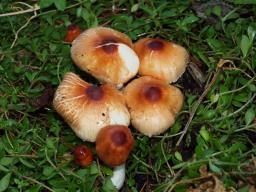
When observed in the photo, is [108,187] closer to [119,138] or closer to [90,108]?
[119,138]

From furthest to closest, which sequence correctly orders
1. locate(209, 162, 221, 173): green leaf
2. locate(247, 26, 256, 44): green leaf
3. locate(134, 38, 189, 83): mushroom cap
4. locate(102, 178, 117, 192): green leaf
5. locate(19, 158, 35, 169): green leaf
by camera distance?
locate(247, 26, 256, 44): green leaf < locate(134, 38, 189, 83): mushroom cap < locate(19, 158, 35, 169): green leaf < locate(102, 178, 117, 192): green leaf < locate(209, 162, 221, 173): green leaf

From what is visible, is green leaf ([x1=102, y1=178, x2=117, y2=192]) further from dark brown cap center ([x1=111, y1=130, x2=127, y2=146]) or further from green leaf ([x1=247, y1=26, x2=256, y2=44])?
green leaf ([x1=247, y1=26, x2=256, y2=44])

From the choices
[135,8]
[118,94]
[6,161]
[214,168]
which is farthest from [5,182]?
[135,8]

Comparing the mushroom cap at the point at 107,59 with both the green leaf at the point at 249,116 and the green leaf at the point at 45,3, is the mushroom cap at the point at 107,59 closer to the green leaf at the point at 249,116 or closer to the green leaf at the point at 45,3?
the green leaf at the point at 45,3

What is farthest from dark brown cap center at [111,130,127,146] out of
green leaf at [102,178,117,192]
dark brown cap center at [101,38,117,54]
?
dark brown cap center at [101,38,117,54]

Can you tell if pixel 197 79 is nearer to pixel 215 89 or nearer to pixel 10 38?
pixel 215 89

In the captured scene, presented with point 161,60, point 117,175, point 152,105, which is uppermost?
point 161,60

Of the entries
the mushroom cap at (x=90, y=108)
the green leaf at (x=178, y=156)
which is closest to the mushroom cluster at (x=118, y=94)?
the mushroom cap at (x=90, y=108)

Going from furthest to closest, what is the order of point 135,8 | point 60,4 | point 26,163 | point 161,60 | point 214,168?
point 135,8, point 60,4, point 161,60, point 26,163, point 214,168
